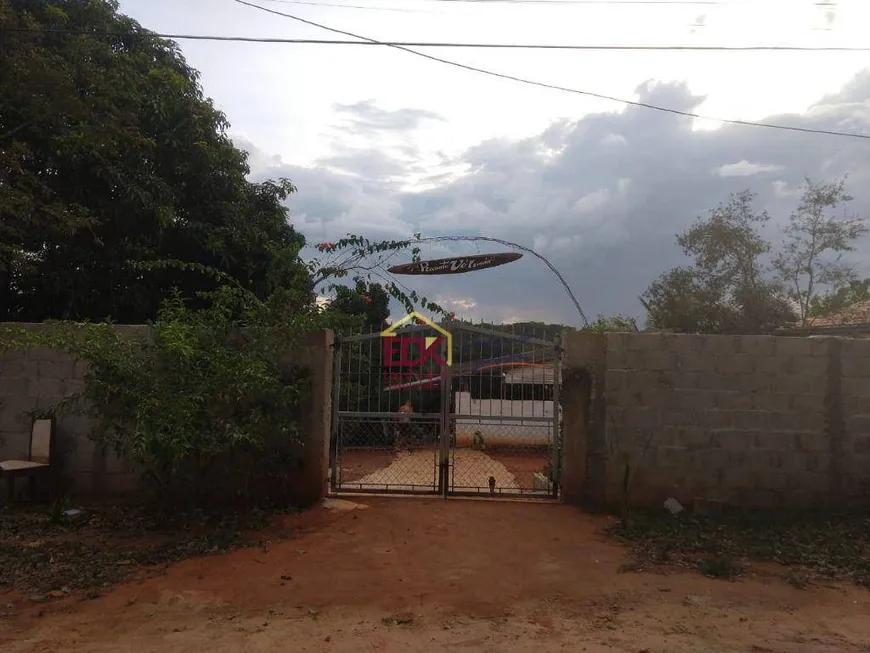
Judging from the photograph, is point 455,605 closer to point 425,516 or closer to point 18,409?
point 425,516

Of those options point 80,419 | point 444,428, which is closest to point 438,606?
point 444,428

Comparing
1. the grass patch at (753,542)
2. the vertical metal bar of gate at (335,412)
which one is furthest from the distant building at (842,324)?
the vertical metal bar of gate at (335,412)

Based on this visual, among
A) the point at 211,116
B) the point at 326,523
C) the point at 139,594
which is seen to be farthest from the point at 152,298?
the point at 139,594

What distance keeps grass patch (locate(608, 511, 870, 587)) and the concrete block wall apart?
263 mm

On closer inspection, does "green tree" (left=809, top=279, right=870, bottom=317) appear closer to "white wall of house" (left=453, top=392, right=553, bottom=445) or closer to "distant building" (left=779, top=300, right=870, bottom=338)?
"distant building" (left=779, top=300, right=870, bottom=338)

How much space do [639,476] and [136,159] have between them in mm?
8833

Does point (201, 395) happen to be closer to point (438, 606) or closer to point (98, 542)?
point (98, 542)

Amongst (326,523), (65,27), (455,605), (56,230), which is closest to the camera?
(455,605)

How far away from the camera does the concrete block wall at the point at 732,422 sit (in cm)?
652

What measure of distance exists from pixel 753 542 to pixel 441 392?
3371mm

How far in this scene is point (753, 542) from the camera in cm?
572

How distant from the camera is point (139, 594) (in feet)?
14.4

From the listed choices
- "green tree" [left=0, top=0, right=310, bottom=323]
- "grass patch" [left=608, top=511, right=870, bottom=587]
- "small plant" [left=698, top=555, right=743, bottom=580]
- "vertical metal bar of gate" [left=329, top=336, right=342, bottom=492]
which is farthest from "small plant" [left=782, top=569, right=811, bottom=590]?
"green tree" [left=0, top=0, right=310, bottom=323]

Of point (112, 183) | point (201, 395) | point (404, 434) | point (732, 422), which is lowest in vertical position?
point (404, 434)
